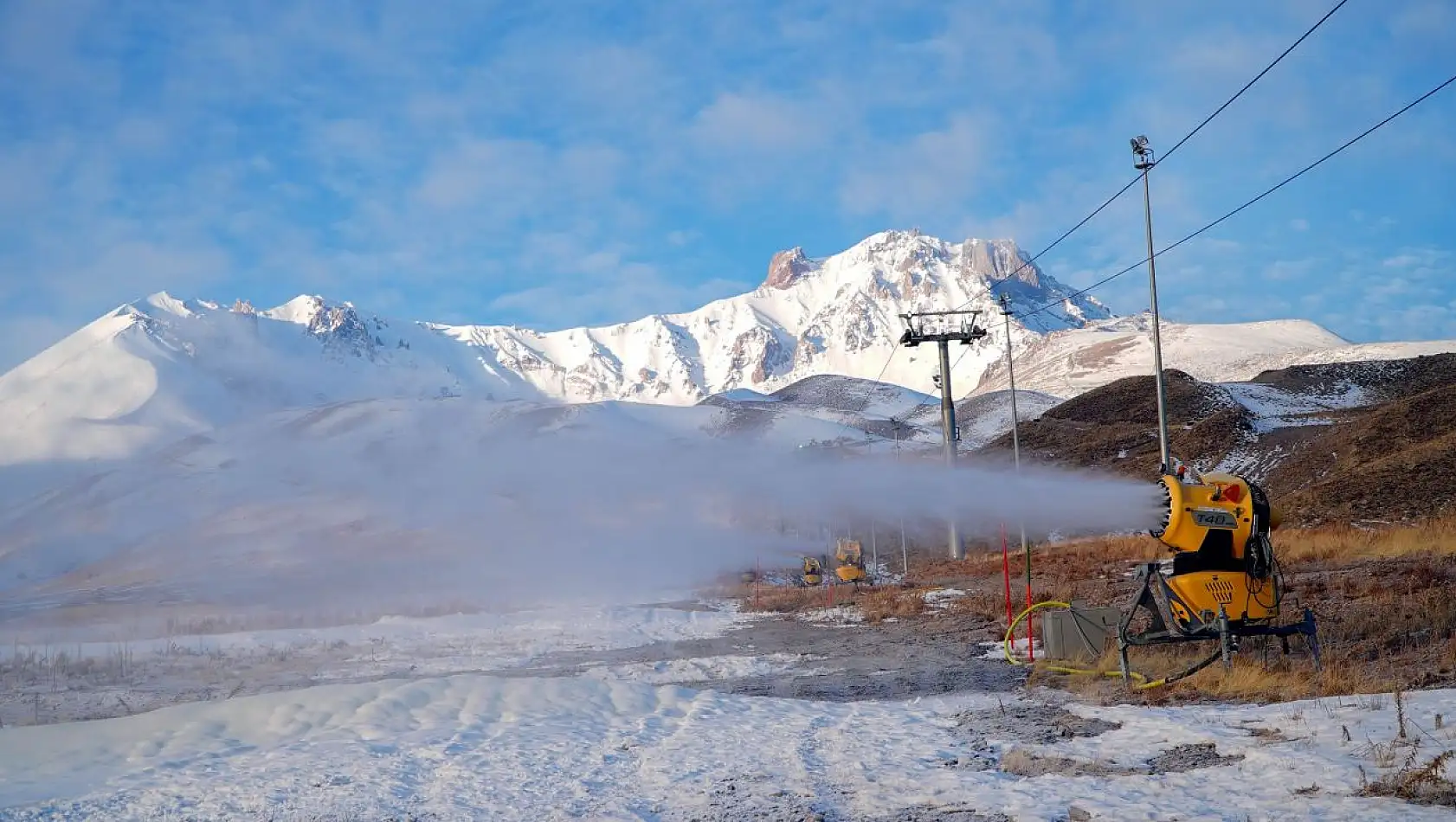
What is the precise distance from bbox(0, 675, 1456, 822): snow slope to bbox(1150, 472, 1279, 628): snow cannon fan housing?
2.38 m

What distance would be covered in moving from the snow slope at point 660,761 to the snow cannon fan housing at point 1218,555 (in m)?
2.38

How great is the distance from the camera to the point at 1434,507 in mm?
39219

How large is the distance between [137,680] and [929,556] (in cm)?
6460

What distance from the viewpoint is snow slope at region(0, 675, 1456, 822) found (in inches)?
322

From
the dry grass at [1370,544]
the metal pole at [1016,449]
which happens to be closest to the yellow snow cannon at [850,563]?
the metal pole at [1016,449]

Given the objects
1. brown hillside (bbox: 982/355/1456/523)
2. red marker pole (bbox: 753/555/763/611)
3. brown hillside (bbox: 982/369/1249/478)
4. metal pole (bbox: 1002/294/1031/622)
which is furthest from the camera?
brown hillside (bbox: 982/369/1249/478)

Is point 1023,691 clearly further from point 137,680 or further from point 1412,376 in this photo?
point 1412,376

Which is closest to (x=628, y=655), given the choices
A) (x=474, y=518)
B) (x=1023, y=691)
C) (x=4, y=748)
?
(x=1023, y=691)

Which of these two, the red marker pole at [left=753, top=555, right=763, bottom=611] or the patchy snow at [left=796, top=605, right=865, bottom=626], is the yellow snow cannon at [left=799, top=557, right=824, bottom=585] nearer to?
the red marker pole at [left=753, top=555, right=763, bottom=611]

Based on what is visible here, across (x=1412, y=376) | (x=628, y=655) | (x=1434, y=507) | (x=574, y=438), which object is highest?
(x=1412, y=376)

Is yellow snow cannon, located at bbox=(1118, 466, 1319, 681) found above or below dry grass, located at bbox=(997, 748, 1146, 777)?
above

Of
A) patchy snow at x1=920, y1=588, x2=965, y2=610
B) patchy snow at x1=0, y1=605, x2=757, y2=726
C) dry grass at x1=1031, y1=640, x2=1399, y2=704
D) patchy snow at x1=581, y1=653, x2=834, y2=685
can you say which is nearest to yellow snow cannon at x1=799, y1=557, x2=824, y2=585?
patchy snow at x1=920, y1=588, x2=965, y2=610

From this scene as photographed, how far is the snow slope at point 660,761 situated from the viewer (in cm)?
817

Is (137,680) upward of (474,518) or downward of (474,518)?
downward
